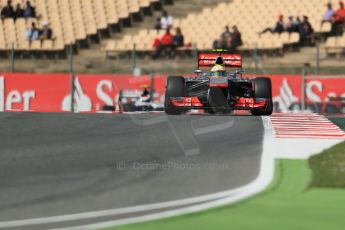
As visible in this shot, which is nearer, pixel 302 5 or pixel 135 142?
pixel 135 142

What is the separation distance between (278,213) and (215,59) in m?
9.59

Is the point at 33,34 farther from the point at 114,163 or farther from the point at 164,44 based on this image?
the point at 114,163

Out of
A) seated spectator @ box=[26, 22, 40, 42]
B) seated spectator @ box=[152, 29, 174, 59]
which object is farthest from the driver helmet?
seated spectator @ box=[26, 22, 40, 42]

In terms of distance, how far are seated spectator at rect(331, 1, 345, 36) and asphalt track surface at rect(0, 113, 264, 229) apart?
34.1ft

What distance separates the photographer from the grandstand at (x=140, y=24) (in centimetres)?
2450

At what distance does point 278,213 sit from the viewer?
6570 millimetres

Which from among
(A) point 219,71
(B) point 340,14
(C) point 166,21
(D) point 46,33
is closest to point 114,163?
(A) point 219,71

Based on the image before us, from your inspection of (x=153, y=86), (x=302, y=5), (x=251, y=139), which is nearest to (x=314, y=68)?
(x=302, y=5)

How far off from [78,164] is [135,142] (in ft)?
7.39

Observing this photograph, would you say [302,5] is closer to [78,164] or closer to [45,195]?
[78,164]

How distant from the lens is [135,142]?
11.2m

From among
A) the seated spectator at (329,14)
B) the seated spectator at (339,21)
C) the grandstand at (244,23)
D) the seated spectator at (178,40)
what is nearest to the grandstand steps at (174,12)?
the grandstand at (244,23)

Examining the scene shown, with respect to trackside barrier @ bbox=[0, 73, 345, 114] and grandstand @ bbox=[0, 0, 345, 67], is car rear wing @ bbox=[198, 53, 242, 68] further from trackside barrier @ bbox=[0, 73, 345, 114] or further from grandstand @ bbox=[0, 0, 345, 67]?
grandstand @ bbox=[0, 0, 345, 67]

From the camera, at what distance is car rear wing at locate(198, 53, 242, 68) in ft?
52.2
